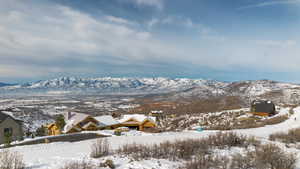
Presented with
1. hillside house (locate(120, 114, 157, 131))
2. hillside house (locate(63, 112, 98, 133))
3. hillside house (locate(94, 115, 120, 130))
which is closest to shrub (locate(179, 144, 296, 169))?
hillside house (locate(63, 112, 98, 133))

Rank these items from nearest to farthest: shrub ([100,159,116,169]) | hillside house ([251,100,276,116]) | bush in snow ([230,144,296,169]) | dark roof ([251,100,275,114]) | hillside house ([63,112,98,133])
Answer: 1. shrub ([100,159,116,169])
2. bush in snow ([230,144,296,169])
3. hillside house ([63,112,98,133])
4. hillside house ([251,100,276,116])
5. dark roof ([251,100,275,114])

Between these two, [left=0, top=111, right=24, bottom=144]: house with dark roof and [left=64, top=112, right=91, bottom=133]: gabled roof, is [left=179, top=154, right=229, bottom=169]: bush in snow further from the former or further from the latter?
[left=64, top=112, right=91, bottom=133]: gabled roof

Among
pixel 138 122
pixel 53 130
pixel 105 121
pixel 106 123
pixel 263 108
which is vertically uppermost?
pixel 263 108

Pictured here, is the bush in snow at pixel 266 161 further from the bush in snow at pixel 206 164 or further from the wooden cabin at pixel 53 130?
the wooden cabin at pixel 53 130

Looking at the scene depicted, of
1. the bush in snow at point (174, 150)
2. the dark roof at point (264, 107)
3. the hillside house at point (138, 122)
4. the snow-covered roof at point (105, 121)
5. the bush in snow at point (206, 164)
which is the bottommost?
the hillside house at point (138, 122)

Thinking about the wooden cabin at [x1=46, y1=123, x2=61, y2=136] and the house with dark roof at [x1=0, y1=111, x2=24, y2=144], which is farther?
the wooden cabin at [x1=46, y1=123, x2=61, y2=136]

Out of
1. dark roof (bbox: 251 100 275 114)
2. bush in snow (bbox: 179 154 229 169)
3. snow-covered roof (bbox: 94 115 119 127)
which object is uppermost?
bush in snow (bbox: 179 154 229 169)

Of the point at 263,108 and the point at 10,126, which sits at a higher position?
the point at 263,108

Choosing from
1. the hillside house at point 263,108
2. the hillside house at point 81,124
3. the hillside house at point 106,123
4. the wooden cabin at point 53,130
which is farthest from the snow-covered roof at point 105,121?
the hillside house at point 263,108

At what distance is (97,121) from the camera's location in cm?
4262

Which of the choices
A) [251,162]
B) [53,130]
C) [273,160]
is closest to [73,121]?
[53,130]

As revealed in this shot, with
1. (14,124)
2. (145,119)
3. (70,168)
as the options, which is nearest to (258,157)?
(70,168)

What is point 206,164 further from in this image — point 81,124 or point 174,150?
point 81,124

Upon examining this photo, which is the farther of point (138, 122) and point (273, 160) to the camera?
point (138, 122)
